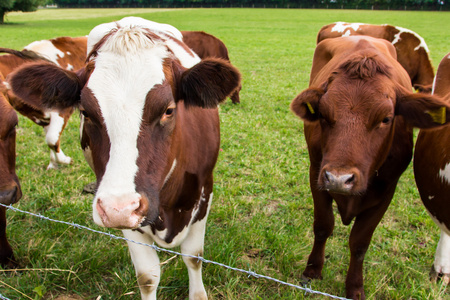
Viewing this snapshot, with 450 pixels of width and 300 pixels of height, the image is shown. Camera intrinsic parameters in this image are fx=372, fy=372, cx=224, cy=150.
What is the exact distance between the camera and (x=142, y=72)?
6.16 feet

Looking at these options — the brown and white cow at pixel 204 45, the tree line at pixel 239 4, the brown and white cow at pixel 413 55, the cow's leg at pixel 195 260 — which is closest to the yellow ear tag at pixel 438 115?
the cow's leg at pixel 195 260

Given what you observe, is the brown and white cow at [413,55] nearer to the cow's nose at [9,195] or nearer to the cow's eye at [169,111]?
the cow's eye at [169,111]

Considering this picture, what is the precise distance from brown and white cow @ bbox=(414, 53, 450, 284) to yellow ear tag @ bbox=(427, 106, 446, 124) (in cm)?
28

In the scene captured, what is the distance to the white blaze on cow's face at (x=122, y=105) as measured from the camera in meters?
1.61

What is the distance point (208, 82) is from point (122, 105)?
1.80 ft

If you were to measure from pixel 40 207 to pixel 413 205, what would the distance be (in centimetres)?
403

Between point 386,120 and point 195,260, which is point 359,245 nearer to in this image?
point 386,120

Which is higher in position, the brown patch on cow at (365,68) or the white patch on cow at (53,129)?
the brown patch on cow at (365,68)

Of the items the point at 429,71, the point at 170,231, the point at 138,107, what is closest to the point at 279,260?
the point at 170,231

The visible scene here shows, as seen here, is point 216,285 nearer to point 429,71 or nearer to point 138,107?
point 138,107

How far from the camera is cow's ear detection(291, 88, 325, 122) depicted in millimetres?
2502

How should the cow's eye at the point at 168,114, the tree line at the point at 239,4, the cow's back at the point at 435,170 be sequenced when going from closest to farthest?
1. the cow's eye at the point at 168,114
2. the cow's back at the point at 435,170
3. the tree line at the point at 239,4

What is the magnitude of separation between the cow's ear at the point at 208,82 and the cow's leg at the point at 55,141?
336 cm

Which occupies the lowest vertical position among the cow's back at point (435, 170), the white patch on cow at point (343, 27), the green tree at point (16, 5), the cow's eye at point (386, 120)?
the cow's back at point (435, 170)
